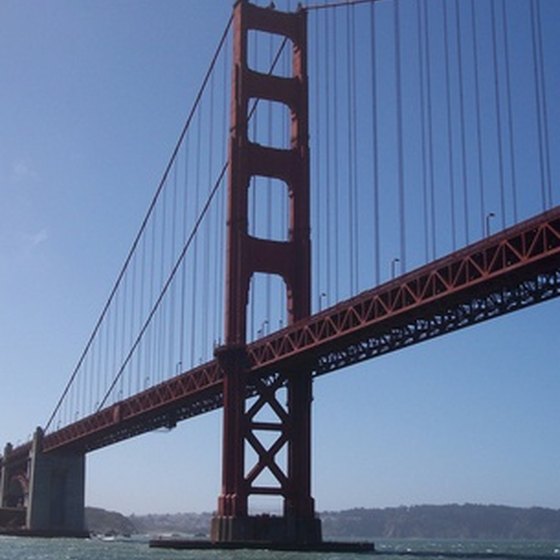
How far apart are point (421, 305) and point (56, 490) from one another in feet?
207

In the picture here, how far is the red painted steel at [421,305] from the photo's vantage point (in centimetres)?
4056

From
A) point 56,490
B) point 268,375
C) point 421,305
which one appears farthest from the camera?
point 56,490

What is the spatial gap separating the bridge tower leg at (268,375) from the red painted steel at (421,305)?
1.19 m

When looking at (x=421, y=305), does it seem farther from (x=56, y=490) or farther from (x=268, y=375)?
(x=56, y=490)

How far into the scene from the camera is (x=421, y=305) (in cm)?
4575

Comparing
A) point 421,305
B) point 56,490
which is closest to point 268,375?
point 421,305

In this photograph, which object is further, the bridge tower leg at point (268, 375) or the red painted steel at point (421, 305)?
the bridge tower leg at point (268, 375)

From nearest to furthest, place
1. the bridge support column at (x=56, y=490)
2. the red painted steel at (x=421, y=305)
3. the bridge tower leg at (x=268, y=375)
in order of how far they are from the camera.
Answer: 1. the red painted steel at (x=421, y=305)
2. the bridge tower leg at (x=268, y=375)
3. the bridge support column at (x=56, y=490)

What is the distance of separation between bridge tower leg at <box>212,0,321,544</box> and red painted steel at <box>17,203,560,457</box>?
3.90ft

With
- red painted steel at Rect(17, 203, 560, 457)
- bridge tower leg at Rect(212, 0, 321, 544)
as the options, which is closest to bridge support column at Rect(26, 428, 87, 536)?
red painted steel at Rect(17, 203, 560, 457)

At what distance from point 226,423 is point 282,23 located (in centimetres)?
2059

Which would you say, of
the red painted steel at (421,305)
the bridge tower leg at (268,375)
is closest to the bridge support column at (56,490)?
the red painted steel at (421,305)

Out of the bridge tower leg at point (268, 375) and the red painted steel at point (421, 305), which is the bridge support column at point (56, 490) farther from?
the bridge tower leg at point (268, 375)

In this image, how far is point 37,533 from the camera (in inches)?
3875
